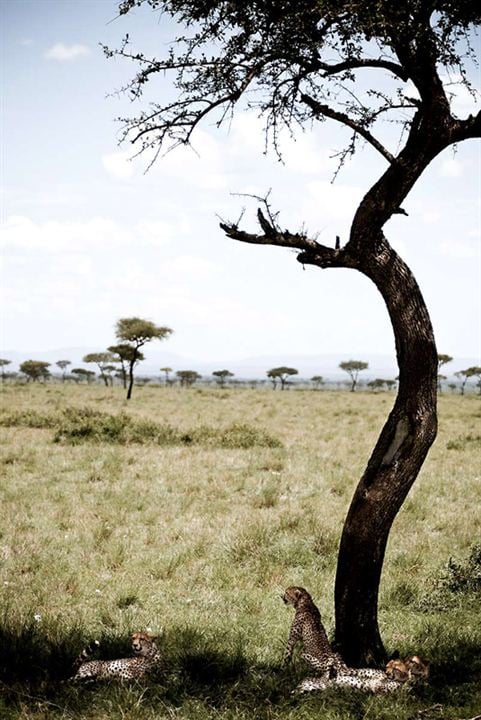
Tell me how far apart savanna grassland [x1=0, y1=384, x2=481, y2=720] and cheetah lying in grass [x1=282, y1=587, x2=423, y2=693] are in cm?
13

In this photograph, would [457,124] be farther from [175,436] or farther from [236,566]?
[175,436]

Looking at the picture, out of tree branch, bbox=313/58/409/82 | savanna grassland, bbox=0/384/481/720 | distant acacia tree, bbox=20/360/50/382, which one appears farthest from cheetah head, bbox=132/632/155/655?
distant acacia tree, bbox=20/360/50/382

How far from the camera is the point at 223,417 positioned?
3006 centimetres

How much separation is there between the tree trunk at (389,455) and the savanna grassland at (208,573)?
679mm

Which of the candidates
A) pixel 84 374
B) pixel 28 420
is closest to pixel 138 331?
pixel 28 420

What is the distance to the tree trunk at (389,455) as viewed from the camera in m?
5.35

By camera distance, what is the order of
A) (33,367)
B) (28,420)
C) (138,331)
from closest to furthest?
(28,420) < (138,331) < (33,367)

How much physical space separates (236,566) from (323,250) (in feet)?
17.0

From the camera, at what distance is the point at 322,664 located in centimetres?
503

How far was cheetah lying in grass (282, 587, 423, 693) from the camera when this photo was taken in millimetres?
4836

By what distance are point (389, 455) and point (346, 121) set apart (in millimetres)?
3219

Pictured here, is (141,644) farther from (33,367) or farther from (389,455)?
(33,367)

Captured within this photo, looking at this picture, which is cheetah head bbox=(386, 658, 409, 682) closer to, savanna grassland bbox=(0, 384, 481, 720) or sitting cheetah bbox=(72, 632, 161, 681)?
savanna grassland bbox=(0, 384, 481, 720)

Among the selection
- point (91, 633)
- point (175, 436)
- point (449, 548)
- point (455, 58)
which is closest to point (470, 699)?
point (91, 633)
